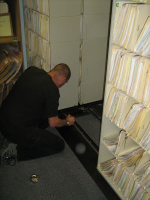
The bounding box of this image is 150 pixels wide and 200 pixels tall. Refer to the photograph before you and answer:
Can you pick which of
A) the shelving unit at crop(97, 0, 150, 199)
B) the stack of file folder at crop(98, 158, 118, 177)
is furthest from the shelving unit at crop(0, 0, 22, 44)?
the stack of file folder at crop(98, 158, 118, 177)

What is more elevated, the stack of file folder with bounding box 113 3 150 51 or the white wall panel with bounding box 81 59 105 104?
the stack of file folder with bounding box 113 3 150 51

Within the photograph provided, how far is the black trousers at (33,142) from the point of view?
79.4 inches

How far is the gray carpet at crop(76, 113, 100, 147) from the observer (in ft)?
8.33

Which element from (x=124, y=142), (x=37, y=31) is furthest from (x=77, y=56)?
(x=124, y=142)

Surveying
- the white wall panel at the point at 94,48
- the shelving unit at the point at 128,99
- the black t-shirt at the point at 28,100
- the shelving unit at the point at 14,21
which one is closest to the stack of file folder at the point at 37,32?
the shelving unit at the point at 14,21

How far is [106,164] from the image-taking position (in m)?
1.93

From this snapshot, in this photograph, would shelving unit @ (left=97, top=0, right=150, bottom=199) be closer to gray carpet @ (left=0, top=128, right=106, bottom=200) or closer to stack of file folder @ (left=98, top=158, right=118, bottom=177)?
stack of file folder @ (left=98, top=158, right=118, bottom=177)

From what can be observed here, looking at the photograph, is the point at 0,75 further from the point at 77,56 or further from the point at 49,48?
the point at 77,56

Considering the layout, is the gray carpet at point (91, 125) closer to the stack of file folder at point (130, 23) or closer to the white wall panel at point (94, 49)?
the white wall panel at point (94, 49)

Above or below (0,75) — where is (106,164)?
below

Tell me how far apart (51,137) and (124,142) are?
854 mm

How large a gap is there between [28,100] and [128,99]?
37.7 inches

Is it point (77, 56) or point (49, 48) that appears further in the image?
point (77, 56)

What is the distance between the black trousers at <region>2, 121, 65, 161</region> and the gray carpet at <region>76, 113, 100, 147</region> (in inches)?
18.6
